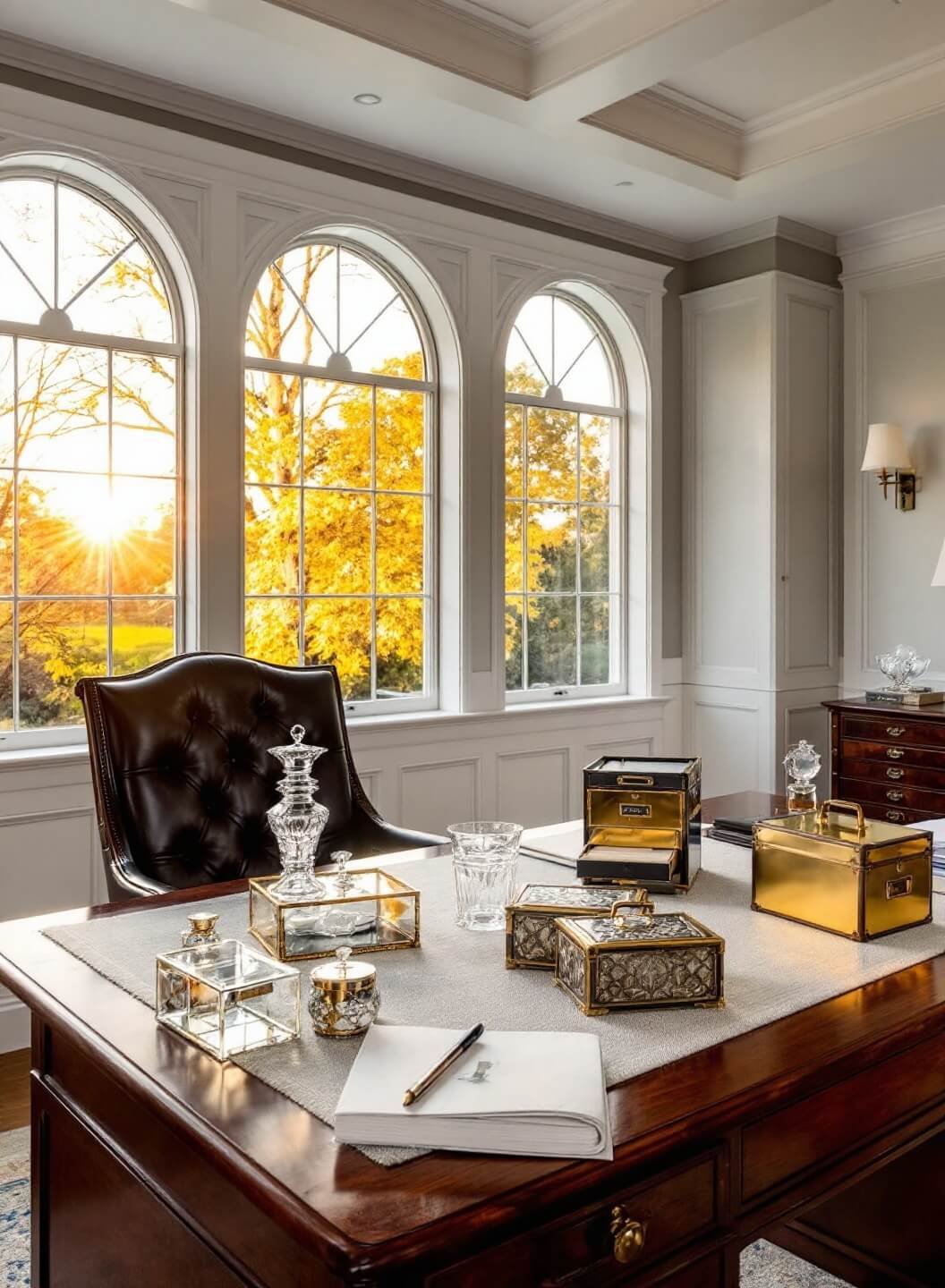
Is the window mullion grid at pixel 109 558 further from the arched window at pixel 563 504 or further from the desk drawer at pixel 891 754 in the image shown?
the desk drawer at pixel 891 754

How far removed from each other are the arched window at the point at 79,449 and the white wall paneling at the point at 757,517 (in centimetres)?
248

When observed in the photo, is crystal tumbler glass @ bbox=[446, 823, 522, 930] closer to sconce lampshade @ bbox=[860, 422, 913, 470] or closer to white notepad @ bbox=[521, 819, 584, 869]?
white notepad @ bbox=[521, 819, 584, 869]

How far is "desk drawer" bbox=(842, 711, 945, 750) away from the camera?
4.00 m

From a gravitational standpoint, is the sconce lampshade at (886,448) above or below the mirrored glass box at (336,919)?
above

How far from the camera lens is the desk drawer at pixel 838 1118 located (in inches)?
44.6

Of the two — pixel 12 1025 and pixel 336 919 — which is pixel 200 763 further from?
pixel 12 1025

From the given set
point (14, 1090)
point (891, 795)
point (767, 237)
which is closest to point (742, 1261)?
point (14, 1090)

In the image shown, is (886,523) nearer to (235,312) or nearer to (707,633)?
(707,633)

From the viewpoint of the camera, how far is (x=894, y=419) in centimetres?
472

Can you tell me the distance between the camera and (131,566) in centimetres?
353

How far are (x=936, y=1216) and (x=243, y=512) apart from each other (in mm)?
2812

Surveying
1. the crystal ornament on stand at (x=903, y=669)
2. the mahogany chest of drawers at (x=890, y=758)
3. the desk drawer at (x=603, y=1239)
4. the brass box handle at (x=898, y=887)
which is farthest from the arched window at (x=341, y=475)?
the desk drawer at (x=603, y=1239)

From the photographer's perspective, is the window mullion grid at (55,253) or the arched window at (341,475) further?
the arched window at (341,475)

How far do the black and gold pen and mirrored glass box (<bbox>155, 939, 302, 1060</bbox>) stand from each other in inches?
8.1
